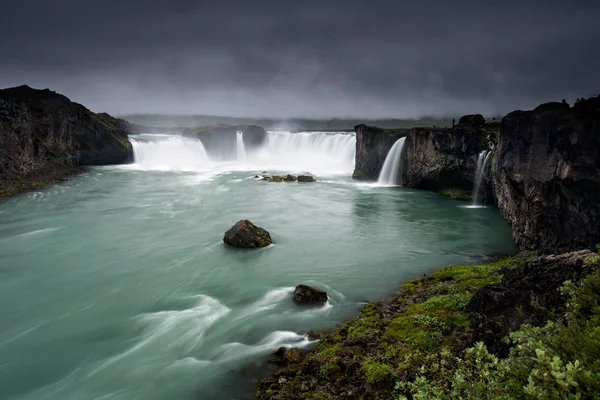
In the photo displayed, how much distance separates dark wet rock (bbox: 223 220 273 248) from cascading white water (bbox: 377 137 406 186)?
32536mm

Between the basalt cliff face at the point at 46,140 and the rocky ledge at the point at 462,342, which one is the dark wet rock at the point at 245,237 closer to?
the rocky ledge at the point at 462,342

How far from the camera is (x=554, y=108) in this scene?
20.2 metres

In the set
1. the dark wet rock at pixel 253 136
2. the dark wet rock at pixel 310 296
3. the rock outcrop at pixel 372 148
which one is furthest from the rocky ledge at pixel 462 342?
the dark wet rock at pixel 253 136

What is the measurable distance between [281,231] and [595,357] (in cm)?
2449

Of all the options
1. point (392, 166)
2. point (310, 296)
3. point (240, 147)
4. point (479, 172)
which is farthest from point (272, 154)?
point (310, 296)

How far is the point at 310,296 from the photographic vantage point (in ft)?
51.5

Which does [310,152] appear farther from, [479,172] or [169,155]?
[479,172]

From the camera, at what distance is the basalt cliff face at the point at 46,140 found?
4434cm

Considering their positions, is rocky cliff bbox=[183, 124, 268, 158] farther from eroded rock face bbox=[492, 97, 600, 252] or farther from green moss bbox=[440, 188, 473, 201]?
eroded rock face bbox=[492, 97, 600, 252]

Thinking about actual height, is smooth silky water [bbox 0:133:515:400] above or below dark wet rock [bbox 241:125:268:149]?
below

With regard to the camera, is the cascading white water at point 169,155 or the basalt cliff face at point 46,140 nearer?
the basalt cliff face at point 46,140

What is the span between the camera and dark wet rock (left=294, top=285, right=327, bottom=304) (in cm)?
1565

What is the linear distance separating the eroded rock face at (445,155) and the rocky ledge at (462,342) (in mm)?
31063

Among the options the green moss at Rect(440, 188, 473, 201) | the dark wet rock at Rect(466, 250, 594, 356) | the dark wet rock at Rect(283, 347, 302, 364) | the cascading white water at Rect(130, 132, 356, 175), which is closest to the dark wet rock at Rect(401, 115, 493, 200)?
the green moss at Rect(440, 188, 473, 201)
